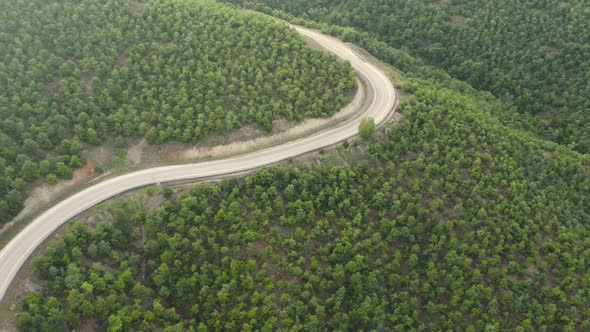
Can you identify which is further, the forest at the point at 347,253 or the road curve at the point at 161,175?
the road curve at the point at 161,175

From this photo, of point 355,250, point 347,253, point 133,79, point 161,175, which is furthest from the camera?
point 133,79

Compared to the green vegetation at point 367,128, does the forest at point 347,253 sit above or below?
below

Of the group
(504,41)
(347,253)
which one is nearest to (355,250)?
(347,253)

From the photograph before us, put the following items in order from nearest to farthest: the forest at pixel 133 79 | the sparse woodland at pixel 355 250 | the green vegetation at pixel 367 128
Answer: the sparse woodland at pixel 355 250 → the forest at pixel 133 79 → the green vegetation at pixel 367 128

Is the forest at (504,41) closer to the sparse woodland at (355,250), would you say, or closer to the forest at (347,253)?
the sparse woodland at (355,250)

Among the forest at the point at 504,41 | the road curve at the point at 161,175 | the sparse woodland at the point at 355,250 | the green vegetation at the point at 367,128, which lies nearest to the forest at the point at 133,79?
the road curve at the point at 161,175

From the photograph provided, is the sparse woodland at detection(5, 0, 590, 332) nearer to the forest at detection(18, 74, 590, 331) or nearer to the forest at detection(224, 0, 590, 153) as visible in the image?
the forest at detection(18, 74, 590, 331)

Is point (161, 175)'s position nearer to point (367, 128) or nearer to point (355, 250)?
point (355, 250)

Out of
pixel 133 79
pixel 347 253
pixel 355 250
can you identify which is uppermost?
pixel 133 79
